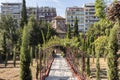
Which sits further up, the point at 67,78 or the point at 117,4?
the point at 117,4

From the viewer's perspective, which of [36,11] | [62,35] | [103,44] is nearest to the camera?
[103,44]

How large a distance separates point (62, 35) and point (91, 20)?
127 ft

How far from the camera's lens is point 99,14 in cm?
3972

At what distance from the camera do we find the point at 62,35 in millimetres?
77438

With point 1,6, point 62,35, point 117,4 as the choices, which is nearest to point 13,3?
point 1,6

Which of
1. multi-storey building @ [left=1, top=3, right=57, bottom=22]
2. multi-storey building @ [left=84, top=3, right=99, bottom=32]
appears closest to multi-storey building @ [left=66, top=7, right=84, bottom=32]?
multi-storey building @ [left=84, top=3, right=99, bottom=32]

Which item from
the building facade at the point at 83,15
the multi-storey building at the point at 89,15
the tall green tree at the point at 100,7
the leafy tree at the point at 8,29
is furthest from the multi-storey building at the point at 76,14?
the tall green tree at the point at 100,7

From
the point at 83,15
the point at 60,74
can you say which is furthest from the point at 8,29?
the point at 83,15

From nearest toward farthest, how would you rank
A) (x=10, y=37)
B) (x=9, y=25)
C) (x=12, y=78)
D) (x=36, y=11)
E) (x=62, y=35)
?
1. (x=12, y=78)
2. (x=10, y=37)
3. (x=9, y=25)
4. (x=62, y=35)
5. (x=36, y=11)

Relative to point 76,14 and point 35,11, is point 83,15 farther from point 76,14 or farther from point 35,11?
point 35,11

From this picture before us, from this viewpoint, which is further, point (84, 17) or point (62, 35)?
point (84, 17)

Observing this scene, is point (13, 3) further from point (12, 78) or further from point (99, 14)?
point (12, 78)

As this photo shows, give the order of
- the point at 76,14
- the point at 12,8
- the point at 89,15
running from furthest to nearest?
1. the point at 12,8
2. the point at 89,15
3. the point at 76,14

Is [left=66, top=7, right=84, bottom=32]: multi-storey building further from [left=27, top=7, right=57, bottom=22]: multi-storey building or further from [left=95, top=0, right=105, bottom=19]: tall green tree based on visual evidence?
[left=95, top=0, right=105, bottom=19]: tall green tree
